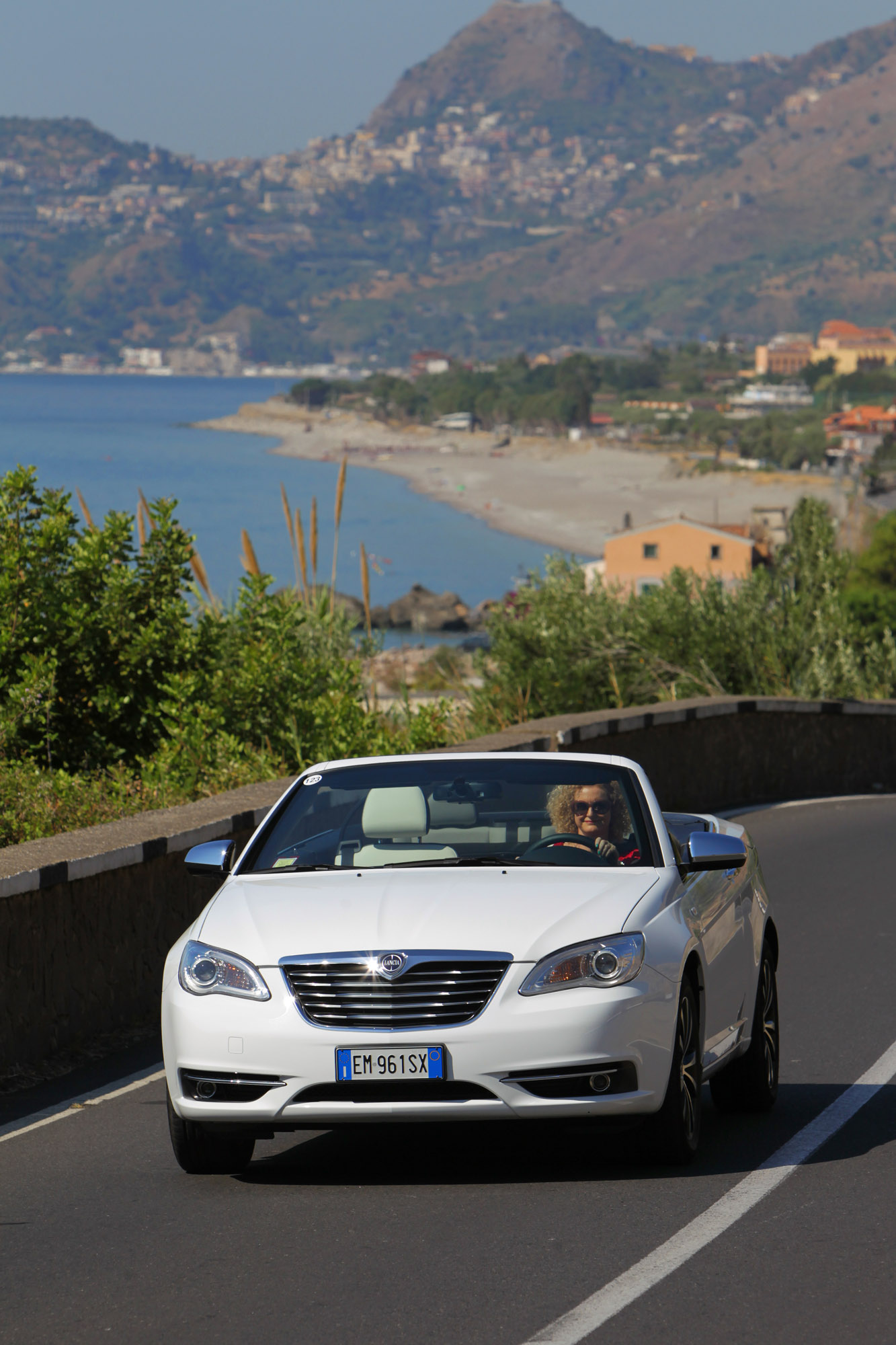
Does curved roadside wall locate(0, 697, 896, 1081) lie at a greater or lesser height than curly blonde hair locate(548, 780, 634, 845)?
lesser

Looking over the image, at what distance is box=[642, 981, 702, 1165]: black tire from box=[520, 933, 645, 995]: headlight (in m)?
0.30

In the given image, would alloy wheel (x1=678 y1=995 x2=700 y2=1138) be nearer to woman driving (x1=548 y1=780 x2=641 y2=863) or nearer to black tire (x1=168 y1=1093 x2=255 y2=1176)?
woman driving (x1=548 y1=780 x2=641 y2=863)

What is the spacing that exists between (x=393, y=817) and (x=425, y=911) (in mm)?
951

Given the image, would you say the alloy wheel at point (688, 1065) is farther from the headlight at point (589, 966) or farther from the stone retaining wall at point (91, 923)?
the stone retaining wall at point (91, 923)

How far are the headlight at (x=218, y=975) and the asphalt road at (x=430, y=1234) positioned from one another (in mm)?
660

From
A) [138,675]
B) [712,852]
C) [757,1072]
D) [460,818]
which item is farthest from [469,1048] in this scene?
[138,675]

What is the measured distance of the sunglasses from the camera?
6457 millimetres

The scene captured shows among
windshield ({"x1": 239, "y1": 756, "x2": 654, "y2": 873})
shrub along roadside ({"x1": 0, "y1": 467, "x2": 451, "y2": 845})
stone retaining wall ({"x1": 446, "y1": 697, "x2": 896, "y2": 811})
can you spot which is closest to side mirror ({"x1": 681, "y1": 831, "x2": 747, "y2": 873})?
windshield ({"x1": 239, "y1": 756, "x2": 654, "y2": 873})

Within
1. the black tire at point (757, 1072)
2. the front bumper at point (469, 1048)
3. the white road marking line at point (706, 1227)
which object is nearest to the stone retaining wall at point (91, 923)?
the front bumper at point (469, 1048)

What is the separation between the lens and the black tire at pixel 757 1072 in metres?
6.68

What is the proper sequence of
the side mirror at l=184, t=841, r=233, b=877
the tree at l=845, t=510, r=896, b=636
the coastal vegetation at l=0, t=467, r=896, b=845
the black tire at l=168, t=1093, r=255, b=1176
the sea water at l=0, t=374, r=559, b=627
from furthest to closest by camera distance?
1. the sea water at l=0, t=374, r=559, b=627
2. the tree at l=845, t=510, r=896, b=636
3. the coastal vegetation at l=0, t=467, r=896, b=845
4. the side mirror at l=184, t=841, r=233, b=877
5. the black tire at l=168, t=1093, r=255, b=1176

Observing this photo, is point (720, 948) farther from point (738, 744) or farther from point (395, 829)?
point (738, 744)

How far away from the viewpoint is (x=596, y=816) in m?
6.45

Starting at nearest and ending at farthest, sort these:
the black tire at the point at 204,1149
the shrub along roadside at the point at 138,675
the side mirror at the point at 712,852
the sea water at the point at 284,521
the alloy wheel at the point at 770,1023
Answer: the black tire at the point at 204,1149, the side mirror at the point at 712,852, the alloy wheel at the point at 770,1023, the shrub along roadside at the point at 138,675, the sea water at the point at 284,521
